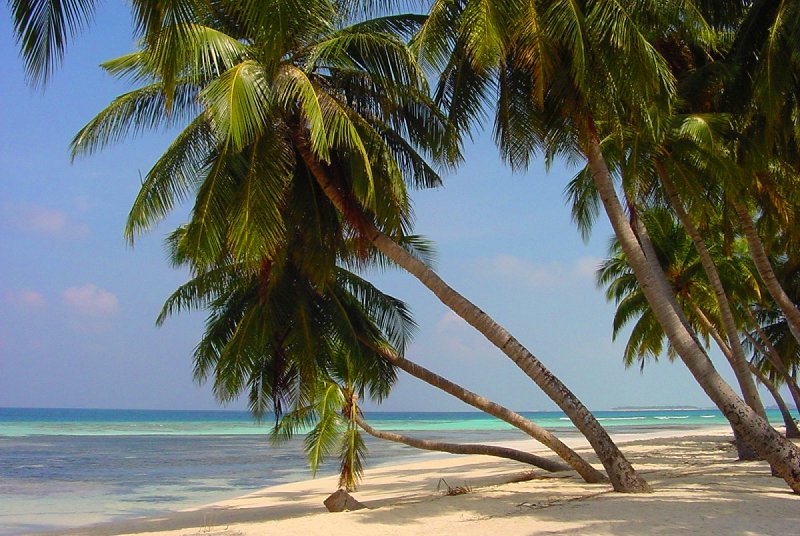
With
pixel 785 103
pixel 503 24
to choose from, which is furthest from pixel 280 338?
pixel 785 103

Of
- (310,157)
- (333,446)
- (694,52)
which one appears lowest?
(333,446)

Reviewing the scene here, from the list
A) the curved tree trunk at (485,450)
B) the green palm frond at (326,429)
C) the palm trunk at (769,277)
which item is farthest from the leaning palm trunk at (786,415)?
the green palm frond at (326,429)

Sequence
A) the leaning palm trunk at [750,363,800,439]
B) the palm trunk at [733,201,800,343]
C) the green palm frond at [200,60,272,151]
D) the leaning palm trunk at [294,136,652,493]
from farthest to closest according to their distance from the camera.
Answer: the leaning palm trunk at [750,363,800,439]
the palm trunk at [733,201,800,343]
the leaning palm trunk at [294,136,652,493]
the green palm frond at [200,60,272,151]

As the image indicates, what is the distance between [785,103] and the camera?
11.5 meters

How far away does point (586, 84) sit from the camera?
9750mm

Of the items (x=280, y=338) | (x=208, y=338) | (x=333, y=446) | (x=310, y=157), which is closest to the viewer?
(x=310, y=157)

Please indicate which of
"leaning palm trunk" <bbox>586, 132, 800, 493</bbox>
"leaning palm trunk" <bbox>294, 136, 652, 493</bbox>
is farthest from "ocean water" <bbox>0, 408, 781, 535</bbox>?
"leaning palm trunk" <bbox>586, 132, 800, 493</bbox>

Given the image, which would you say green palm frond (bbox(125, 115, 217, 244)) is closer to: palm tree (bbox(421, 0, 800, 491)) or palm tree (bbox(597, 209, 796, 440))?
palm tree (bbox(421, 0, 800, 491))

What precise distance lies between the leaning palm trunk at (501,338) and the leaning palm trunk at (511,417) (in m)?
0.94

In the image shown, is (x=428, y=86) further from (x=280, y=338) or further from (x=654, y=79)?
(x=280, y=338)

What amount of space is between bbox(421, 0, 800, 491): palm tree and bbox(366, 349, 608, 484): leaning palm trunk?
229 cm

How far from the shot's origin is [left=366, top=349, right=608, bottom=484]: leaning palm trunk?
35.4ft

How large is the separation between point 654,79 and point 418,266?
3.96 m

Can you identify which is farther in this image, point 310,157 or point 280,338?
point 280,338
